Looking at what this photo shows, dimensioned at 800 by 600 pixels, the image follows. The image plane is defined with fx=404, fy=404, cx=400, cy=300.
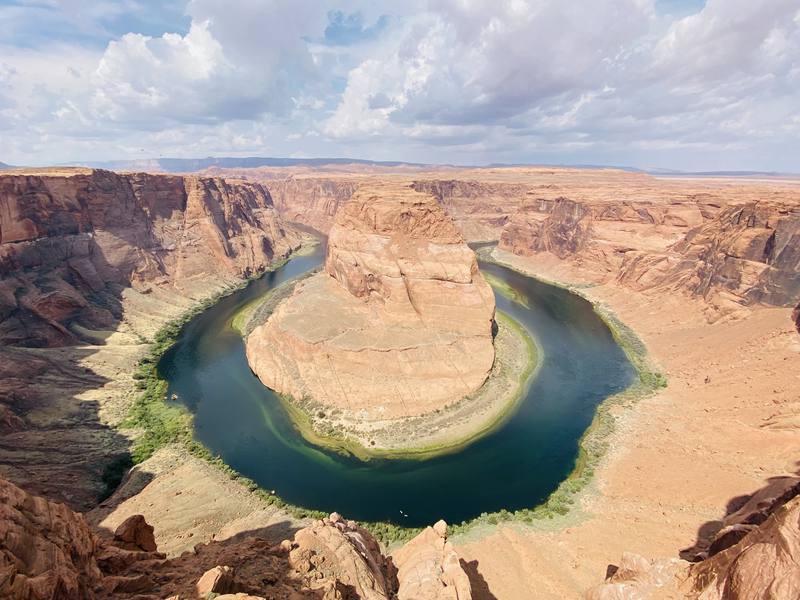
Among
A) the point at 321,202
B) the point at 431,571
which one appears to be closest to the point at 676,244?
the point at 431,571

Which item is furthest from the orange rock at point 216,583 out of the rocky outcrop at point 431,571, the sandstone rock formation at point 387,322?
the sandstone rock formation at point 387,322

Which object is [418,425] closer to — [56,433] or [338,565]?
[338,565]

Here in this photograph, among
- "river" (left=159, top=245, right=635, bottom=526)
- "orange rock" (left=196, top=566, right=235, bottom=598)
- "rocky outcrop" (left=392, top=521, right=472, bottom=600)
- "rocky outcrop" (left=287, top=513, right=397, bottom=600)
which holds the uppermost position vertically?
"orange rock" (left=196, top=566, right=235, bottom=598)

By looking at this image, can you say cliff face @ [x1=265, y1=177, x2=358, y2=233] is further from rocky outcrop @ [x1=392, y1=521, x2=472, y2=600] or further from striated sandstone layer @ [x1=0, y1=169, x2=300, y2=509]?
rocky outcrop @ [x1=392, y1=521, x2=472, y2=600]

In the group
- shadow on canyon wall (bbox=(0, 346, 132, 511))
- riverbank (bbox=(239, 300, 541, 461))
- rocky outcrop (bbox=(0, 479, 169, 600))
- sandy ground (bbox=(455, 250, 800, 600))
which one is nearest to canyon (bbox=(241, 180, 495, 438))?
riverbank (bbox=(239, 300, 541, 461))

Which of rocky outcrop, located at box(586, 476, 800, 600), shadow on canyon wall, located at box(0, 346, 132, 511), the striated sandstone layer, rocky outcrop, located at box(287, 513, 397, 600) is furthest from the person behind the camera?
the striated sandstone layer

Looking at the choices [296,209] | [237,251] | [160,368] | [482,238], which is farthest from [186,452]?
[296,209]
